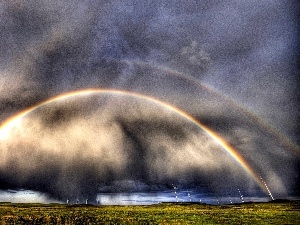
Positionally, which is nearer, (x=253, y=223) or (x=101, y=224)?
(x=101, y=224)

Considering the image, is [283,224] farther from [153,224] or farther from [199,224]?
[153,224]

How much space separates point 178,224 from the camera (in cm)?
4456

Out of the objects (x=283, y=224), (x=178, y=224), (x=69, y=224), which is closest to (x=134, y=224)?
(x=178, y=224)

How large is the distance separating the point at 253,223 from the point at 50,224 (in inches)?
1418

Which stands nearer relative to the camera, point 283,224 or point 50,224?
point 50,224

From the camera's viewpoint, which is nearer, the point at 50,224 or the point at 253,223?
the point at 50,224

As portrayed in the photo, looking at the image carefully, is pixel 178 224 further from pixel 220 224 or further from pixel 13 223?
pixel 13 223

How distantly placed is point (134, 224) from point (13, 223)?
2019 centimetres

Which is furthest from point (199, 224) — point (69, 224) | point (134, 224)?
point (69, 224)

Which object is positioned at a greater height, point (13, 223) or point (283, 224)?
point (13, 223)

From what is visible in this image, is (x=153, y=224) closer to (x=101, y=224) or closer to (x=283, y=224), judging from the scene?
(x=101, y=224)

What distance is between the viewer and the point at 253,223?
4775 centimetres

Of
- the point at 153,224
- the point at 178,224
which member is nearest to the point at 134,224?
the point at 153,224

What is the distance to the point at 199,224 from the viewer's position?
46031 millimetres
